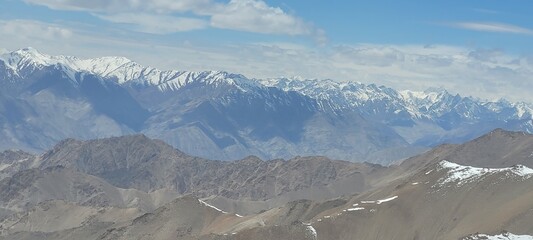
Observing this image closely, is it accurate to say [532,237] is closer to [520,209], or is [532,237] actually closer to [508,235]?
[508,235]

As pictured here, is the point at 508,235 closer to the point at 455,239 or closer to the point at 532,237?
the point at 532,237

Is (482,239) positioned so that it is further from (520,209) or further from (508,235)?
(520,209)

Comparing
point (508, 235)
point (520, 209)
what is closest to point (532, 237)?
point (508, 235)

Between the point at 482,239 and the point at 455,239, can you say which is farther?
the point at 455,239

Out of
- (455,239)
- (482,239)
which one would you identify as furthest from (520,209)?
(482,239)

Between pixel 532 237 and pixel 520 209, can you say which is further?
pixel 520 209

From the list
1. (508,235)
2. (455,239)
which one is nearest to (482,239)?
(508,235)

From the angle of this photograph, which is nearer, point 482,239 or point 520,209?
point 482,239
